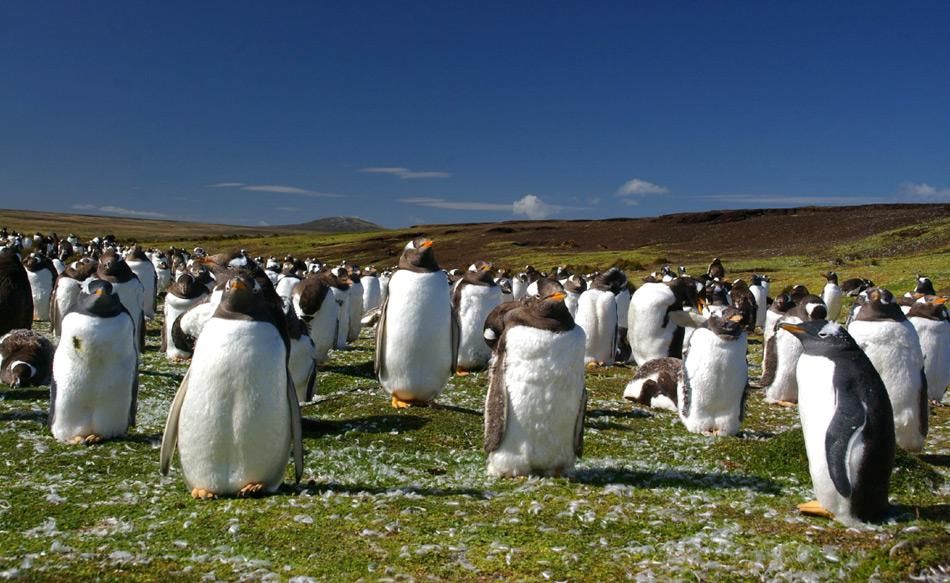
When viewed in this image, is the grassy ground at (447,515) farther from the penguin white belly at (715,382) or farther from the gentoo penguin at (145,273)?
the gentoo penguin at (145,273)

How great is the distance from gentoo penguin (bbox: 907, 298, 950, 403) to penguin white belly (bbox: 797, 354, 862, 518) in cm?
631

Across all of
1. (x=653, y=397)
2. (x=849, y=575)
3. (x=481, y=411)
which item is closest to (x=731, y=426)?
(x=653, y=397)

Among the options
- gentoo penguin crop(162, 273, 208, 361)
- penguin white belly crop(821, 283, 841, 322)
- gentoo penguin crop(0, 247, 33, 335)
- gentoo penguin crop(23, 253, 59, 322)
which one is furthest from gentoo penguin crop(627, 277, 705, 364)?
gentoo penguin crop(23, 253, 59, 322)

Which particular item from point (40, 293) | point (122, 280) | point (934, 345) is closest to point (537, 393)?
point (934, 345)

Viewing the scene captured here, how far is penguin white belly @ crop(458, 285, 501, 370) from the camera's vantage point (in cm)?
1405

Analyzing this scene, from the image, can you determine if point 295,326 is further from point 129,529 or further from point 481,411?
point 129,529

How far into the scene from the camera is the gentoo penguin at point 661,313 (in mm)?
14602

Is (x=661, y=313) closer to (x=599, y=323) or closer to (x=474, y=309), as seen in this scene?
(x=599, y=323)

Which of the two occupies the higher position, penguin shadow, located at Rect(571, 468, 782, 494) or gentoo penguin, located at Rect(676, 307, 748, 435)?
gentoo penguin, located at Rect(676, 307, 748, 435)

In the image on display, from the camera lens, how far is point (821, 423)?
6180 mm

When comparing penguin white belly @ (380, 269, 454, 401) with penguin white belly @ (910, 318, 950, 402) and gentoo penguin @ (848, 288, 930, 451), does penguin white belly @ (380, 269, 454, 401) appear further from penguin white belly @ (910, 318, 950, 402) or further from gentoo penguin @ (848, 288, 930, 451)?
penguin white belly @ (910, 318, 950, 402)

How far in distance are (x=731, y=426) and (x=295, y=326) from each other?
565 centimetres

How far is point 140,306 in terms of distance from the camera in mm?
15094

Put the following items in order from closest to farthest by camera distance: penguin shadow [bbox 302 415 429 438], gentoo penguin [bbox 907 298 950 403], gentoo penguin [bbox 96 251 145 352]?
penguin shadow [bbox 302 415 429 438] < gentoo penguin [bbox 907 298 950 403] < gentoo penguin [bbox 96 251 145 352]
